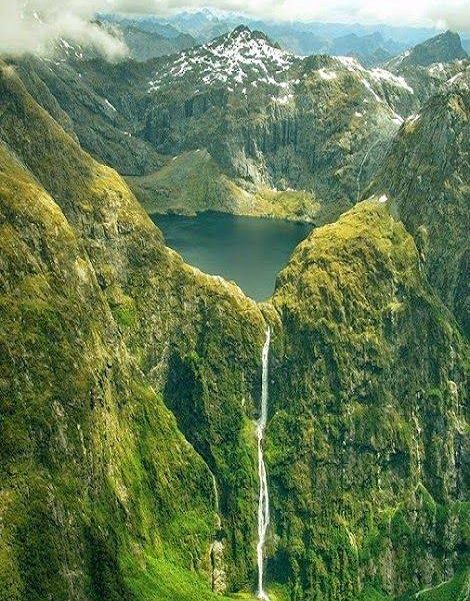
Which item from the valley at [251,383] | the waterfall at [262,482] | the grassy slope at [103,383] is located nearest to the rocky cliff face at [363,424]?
the valley at [251,383]

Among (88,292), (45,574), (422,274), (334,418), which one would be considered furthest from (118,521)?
(422,274)

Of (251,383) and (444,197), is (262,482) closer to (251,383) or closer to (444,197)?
(251,383)

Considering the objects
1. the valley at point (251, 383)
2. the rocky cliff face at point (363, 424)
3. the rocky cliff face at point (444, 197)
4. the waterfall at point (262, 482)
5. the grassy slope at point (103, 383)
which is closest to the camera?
the grassy slope at point (103, 383)

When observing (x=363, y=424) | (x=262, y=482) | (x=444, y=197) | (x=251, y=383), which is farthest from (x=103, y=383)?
(x=444, y=197)

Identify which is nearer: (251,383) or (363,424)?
(363,424)

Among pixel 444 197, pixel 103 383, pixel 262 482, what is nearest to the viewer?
pixel 103 383

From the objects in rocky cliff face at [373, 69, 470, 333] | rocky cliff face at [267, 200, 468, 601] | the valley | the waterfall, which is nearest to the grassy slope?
the valley

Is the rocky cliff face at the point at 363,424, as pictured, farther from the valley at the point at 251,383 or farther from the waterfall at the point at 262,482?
the waterfall at the point at 262,482

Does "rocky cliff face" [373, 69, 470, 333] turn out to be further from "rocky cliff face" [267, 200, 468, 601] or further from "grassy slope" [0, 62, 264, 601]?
"grassy slope" [0, 62, 264, 601]
